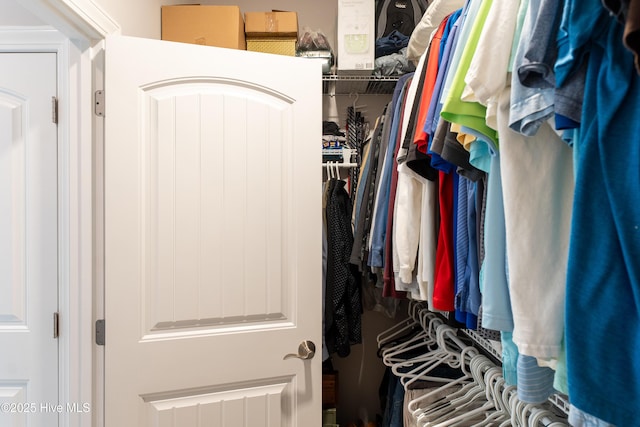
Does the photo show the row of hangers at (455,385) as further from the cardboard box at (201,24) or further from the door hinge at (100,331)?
the cardboard box at (201,24)

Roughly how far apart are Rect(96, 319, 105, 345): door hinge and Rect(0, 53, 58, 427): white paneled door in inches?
7.5

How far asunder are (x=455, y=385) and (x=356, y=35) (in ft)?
5.20

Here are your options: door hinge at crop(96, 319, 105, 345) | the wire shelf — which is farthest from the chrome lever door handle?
the wire shelf

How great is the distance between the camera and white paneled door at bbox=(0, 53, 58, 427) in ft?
3.74

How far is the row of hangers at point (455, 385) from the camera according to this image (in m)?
0.83

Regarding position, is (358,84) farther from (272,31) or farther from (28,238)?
(28,238)

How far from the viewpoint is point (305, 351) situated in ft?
4.19

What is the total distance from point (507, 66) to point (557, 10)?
0.09 meters

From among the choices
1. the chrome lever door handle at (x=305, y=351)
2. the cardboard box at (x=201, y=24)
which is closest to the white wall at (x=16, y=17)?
the cardboard box at (x=201, y=24)

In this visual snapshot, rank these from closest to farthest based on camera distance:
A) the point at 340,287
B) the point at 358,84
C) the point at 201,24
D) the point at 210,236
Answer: the point at 210,236, the point at 201,24, the point at 340,287, the point at 358,84

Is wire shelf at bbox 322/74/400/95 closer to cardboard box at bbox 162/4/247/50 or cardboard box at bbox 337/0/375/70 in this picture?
cardboard box at bbox 337/0/375/70

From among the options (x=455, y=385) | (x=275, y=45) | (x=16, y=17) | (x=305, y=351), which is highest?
(x=275, y=45)

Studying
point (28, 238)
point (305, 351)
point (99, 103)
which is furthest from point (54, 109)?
point (305, 351)

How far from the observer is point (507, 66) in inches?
21.2
